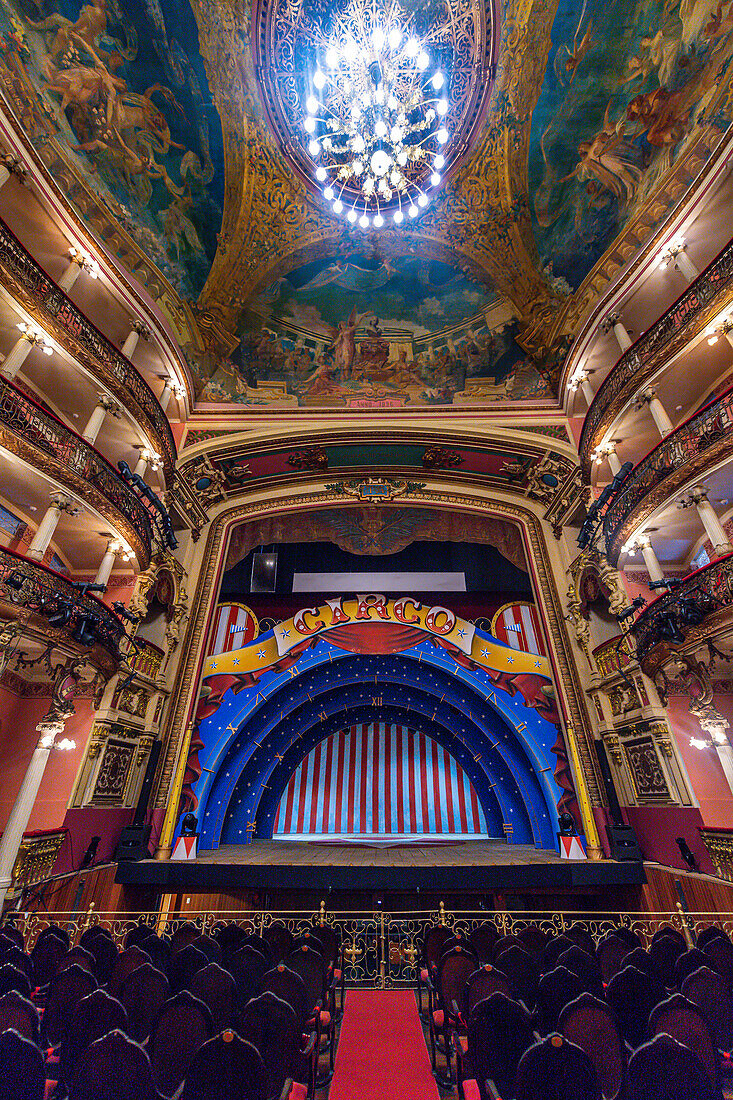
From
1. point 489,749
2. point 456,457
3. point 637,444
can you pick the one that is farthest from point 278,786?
point 637,444

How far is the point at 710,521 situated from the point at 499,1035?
8785 millimetres

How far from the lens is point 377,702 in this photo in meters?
15.3

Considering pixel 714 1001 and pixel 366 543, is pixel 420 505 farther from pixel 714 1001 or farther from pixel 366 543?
pixel 714 1001

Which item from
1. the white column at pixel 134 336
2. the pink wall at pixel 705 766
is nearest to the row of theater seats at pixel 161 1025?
the pink wall at pixel 705 766

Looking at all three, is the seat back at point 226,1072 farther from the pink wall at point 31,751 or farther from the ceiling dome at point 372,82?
the ceiling dome at point 372,82

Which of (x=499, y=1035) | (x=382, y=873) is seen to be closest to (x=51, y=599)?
(x=382, y=873)

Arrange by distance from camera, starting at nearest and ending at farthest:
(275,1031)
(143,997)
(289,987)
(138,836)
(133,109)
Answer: (275,1031), (143,997), (289,987), (138,836), (133,109)

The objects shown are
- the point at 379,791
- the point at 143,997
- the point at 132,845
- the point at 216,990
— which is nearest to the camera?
the point at 143,997

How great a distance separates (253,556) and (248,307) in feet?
26.9

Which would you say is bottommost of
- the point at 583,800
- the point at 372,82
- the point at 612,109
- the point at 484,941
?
the point at 484,941

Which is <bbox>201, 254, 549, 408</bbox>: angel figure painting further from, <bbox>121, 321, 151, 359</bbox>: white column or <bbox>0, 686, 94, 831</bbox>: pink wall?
<bbox>0, 686, 94, 831</bbox>: pink wall

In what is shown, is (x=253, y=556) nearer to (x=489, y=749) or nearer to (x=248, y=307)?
(x=248, y=307)

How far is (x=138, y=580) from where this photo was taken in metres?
11.5

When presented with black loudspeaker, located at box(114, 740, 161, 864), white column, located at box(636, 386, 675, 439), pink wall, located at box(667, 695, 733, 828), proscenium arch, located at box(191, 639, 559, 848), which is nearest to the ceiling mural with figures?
white column, located at box(636, 386, 675, 439)
